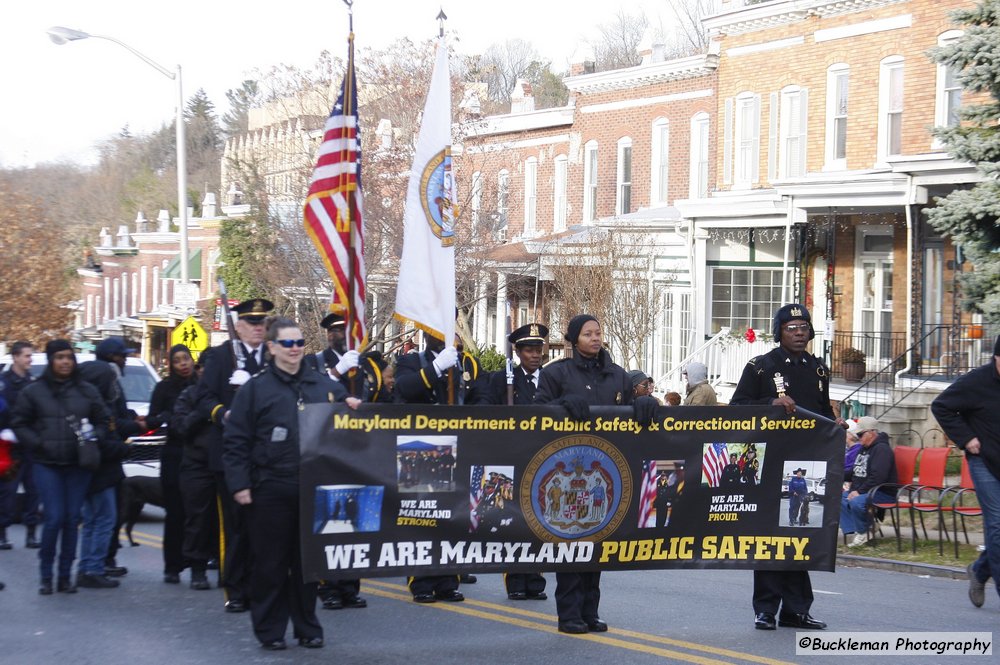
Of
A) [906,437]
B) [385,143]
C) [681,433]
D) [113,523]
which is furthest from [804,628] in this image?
[385,143]

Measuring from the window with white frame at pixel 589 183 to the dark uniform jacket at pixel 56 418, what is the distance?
82.7 ft

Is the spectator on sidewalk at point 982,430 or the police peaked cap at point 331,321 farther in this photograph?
the police peaked cap at point 331,321

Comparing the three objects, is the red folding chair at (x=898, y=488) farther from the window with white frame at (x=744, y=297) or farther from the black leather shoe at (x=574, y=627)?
the window with white frame at (x=744, y=297)

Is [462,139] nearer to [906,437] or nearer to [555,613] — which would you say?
[906,437]

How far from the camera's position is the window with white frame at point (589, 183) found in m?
35.2

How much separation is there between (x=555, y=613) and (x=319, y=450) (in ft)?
8.00

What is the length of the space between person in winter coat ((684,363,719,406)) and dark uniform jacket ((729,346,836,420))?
22.3 ft

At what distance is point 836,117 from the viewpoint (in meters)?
27.1

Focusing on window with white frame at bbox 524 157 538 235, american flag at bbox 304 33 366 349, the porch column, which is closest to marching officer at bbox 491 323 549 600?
american flag at bbox 304 33 366 349

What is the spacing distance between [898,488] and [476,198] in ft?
61.0

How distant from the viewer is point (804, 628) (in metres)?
8.97

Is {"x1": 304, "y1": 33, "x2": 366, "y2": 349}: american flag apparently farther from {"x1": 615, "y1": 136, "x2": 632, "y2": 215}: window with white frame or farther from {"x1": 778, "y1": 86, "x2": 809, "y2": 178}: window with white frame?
{"x1": 615, "y1": 136, "x2": 632, "y2": 215}: window with white frame

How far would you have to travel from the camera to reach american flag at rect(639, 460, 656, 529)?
29.1 ft

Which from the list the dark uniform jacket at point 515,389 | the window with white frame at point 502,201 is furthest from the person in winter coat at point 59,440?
the window with white frame at point 502,201
